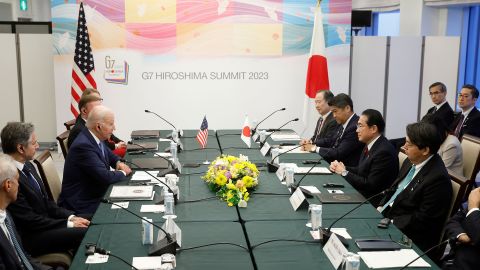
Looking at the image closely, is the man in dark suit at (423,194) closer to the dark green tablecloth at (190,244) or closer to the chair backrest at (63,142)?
the dark green tablecloth at (190,244)

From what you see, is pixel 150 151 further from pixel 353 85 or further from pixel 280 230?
pixel 353 85

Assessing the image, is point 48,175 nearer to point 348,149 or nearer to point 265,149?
point 265,149

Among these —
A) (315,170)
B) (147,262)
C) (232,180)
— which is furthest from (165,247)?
(315,170)

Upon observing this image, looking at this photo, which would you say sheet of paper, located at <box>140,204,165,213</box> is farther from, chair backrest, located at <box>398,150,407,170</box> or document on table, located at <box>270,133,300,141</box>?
document on table, located at <box>270,133,300,141</box>

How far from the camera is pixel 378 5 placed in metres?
12.8

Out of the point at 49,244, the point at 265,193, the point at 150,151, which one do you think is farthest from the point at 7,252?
the point at 150,151

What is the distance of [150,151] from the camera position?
551cm

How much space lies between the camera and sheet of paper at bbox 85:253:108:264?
2.69 metres

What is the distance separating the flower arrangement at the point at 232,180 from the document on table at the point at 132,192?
44cm

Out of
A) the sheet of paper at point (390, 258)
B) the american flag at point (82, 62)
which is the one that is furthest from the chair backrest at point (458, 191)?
the american flag at point (82, 62)

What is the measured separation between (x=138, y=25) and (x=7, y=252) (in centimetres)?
581

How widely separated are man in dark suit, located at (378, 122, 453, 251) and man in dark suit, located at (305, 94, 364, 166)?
1687 mm

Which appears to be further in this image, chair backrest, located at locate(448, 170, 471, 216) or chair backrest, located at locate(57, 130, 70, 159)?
chair backrest, located at locate(57, 130, 70, 159)

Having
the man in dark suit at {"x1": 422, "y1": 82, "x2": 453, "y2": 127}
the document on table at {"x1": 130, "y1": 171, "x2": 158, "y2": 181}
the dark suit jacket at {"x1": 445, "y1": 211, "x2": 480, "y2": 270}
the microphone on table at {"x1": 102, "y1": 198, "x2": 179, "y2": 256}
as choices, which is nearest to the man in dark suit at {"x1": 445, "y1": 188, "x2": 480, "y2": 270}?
the dark suit jacket at {"x1": 445, "y1": 211, "x2": 480, "y2": 270}
